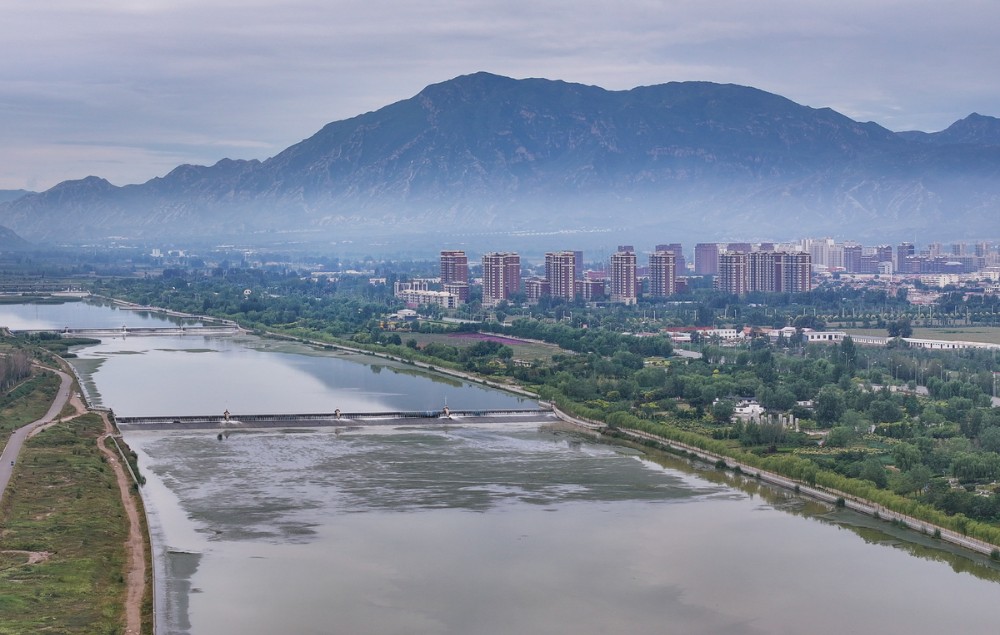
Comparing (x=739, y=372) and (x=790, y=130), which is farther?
(x=790, y=130)

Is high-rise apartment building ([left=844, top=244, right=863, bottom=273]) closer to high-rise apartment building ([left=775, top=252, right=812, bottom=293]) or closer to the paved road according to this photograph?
high-rise apartment building ([left=775, top=252, right=812, bottom=293])

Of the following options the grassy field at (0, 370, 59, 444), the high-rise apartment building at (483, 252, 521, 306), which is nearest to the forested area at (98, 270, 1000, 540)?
the grassy field at (0, 370, 59, 444)

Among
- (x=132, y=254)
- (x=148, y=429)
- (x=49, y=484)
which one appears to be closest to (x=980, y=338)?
(x=148, y=429)

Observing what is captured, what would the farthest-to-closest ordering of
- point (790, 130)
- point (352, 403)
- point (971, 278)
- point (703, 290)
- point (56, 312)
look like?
point (790, 130) → point (971, 278) → point (703, 290) → point (56, 312) → point (352, 403)

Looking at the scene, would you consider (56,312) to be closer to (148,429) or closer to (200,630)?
(148,429)

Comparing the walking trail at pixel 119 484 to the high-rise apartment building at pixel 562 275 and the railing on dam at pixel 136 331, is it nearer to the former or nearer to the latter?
the railing on dam at pixel 136 331

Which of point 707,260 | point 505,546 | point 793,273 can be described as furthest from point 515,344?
point 707,260

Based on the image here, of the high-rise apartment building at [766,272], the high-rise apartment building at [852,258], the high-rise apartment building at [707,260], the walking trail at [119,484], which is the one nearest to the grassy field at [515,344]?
the walking trail at [119,484]

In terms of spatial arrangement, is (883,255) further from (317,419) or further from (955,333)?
(317,419)
